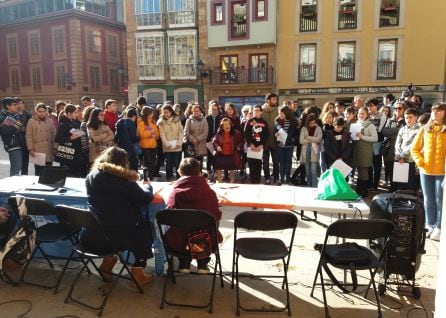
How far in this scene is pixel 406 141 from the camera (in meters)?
5.93

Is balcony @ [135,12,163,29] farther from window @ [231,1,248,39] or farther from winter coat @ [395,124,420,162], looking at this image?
winter coat @ [395,124,420,162]

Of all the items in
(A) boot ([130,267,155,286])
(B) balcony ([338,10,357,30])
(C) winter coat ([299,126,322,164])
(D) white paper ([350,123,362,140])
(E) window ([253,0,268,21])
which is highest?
(E) window ([253,0,268,21])

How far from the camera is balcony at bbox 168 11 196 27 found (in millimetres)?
22531

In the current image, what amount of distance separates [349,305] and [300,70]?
18.6 m

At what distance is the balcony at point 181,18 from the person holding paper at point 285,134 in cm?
1689

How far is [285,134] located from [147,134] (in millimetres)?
2872

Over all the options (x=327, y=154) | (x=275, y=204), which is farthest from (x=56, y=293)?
(x=327, y=154)

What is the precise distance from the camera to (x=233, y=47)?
2164cm

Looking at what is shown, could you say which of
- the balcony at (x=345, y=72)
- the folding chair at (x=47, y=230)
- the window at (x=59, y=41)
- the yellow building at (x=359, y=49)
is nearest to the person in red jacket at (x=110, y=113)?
the folding chair at (x=47, y=230)

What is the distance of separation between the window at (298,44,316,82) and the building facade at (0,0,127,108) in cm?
1436

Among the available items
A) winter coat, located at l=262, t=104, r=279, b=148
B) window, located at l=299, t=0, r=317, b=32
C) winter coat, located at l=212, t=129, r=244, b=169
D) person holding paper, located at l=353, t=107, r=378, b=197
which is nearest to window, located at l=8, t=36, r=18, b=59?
window, located at l=299, t=0, r=317, b=32

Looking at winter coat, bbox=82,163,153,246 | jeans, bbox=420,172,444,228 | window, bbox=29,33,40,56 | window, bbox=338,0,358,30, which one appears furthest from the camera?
window, bbox=29,33,40,56

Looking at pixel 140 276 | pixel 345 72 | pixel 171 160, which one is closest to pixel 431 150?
pixel 140 276

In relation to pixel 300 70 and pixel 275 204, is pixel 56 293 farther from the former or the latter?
pixel 300 70
